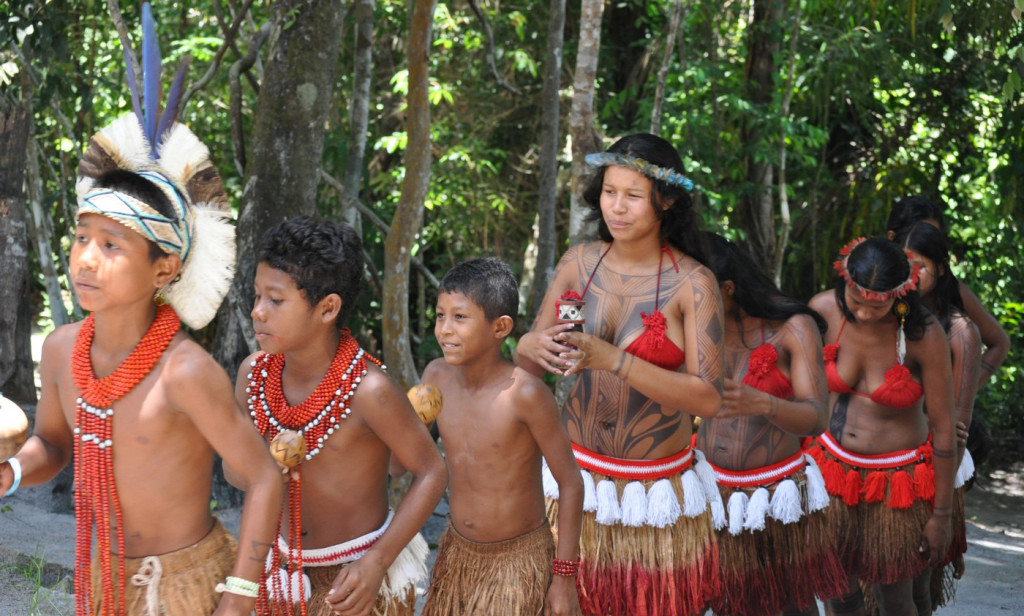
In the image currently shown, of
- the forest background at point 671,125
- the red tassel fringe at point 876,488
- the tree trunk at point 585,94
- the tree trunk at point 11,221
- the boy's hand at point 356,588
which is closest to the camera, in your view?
the boy's hand at point 356,588

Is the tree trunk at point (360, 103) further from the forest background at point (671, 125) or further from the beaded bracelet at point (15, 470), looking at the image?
the beaded bracelet at point (15, 470)

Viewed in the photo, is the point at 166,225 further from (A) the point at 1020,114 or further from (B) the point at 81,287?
(A) the point at 1020,114

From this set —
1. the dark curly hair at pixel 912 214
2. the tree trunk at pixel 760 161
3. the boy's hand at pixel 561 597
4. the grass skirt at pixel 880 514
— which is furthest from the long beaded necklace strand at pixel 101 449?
the tree trunk at pixel 760 161

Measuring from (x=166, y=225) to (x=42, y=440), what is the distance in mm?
635

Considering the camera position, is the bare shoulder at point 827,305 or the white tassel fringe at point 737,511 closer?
the white tassel fringe at point 737,511

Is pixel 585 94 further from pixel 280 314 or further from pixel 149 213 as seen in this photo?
pixel 149 213

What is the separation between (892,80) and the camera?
8.49 meters

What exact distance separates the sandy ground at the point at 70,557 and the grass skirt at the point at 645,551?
1.99 metres

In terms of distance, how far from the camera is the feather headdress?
2.39 meters

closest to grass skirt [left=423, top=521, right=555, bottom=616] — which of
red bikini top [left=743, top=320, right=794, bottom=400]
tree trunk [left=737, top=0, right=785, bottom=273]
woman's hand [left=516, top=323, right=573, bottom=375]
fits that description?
woman's hand [left=516, top=323, right=573, bottom=375]

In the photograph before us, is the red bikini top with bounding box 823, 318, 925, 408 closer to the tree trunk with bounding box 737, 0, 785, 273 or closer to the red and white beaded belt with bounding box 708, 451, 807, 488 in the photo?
the red and white beaded belt with bounding box 708, 451, 807, 488

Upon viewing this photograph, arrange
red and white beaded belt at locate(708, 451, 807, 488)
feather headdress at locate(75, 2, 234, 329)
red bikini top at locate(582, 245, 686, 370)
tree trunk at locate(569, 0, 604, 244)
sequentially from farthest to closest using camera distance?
tree trunk at locate(569, 0, 604, 244) → red and white beaded belt at locate(708, 451, 807, 488) → red bikini top at locate(582, 245, 686, 370) → feather headdress at locate(75, 2, 234, 329)

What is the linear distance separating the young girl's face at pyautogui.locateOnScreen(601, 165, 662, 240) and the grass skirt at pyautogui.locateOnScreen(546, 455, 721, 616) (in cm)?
78

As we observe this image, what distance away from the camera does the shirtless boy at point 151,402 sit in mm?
2311
